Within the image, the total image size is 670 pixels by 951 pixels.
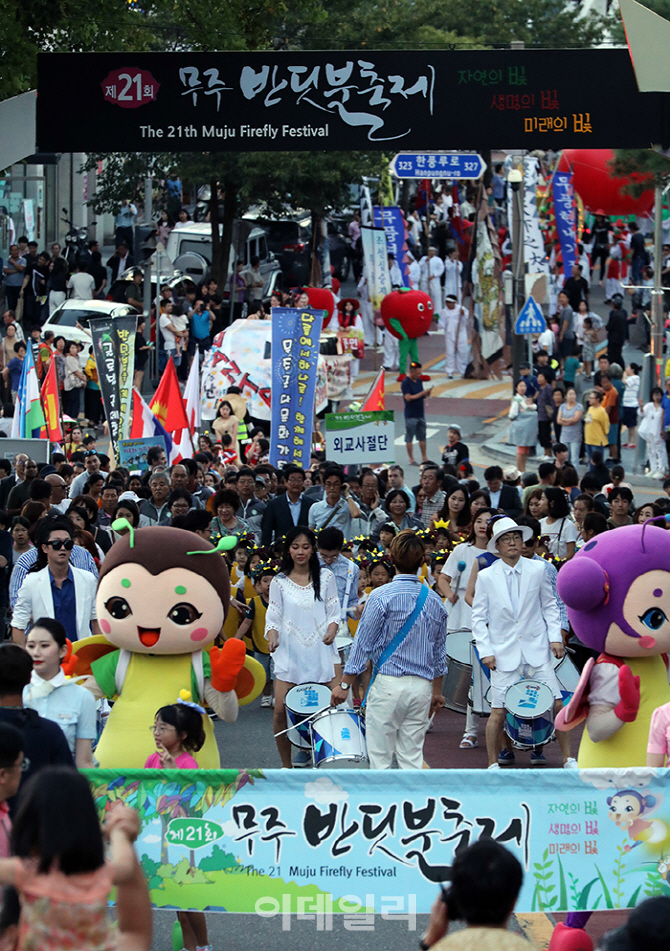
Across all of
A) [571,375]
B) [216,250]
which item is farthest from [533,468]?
[216,250]

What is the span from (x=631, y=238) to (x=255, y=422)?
1533 cm

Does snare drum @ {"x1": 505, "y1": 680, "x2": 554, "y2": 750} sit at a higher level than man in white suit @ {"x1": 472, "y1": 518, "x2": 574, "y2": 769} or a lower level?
lower

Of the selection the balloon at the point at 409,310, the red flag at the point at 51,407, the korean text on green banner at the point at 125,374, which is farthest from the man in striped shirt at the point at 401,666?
the balloon at the point at 409,310

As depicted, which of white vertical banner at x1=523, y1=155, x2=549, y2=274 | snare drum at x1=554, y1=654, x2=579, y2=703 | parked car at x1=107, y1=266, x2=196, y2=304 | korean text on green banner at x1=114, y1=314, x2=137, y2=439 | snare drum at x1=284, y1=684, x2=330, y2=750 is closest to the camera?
snare drum at x1=284, y1=684, x2=330, y2=750

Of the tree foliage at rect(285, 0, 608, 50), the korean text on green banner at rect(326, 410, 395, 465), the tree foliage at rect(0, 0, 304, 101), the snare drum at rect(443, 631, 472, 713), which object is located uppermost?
the tree foliage at rect(285, 0, 608, 50)

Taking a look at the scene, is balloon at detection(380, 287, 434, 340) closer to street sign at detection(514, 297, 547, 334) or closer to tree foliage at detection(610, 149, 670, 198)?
street sign at detection(514, 297, 547, 334)

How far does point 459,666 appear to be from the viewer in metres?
9.84

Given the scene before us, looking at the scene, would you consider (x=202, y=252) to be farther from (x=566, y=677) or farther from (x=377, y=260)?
(x=566, y=677)

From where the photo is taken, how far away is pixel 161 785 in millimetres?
5914

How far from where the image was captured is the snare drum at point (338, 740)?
7750 millimetres

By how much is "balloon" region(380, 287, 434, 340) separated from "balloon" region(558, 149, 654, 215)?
802 centimetres

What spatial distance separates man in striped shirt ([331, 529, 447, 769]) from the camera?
7629mm

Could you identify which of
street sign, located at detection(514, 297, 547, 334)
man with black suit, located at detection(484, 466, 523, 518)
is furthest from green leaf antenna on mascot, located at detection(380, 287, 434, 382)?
man with black suit, located at detection(484, 466, 523, 518)

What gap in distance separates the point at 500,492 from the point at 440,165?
8.09 metres
